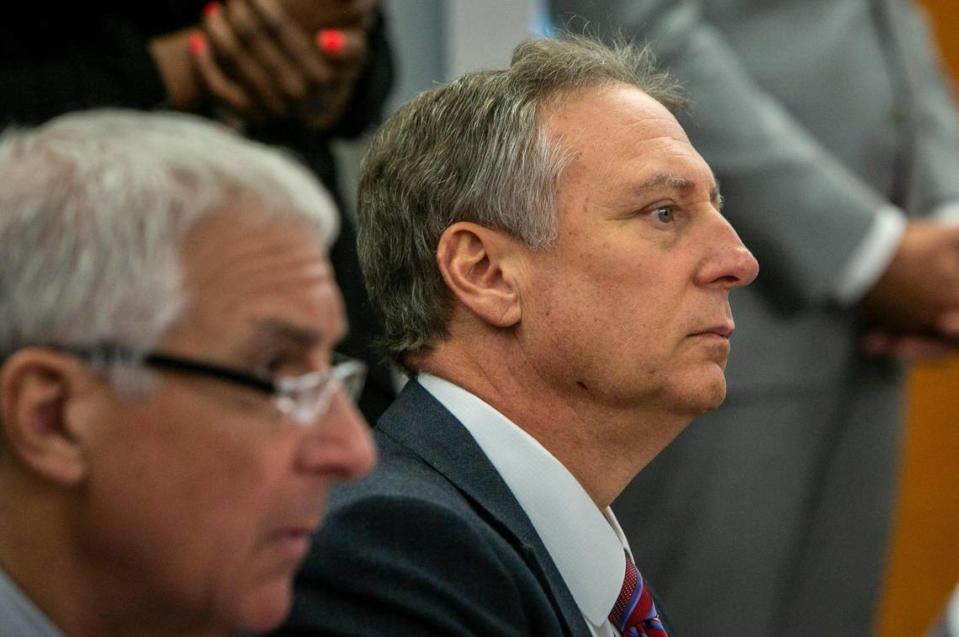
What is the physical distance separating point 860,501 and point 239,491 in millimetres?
2454

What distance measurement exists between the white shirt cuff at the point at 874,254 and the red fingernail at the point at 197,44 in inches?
58.7

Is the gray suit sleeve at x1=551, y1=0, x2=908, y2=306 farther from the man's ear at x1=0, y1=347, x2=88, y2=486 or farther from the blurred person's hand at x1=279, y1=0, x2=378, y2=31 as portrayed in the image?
the man's ear at x1=0, y1=347, x2=88, y2=486

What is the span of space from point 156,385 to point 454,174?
812 millimetres

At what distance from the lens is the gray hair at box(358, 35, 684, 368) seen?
6.33ft

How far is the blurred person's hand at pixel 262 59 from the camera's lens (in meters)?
2.39

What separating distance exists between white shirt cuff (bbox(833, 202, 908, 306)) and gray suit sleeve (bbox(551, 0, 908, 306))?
18 mm

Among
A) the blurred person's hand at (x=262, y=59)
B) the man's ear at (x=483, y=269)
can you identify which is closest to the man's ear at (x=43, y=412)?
the man's ear at (x=483, y=269)

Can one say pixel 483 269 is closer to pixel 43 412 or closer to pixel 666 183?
pixel 666 183

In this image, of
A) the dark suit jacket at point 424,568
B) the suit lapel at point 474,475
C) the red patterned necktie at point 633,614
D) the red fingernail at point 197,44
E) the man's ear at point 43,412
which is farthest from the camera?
the red fingernail at point 197,44

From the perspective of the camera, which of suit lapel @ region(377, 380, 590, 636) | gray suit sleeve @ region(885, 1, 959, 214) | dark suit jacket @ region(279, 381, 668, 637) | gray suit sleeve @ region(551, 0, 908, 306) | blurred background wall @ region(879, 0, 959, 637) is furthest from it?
blurred background wall @ region(879, 0, 959, 637)

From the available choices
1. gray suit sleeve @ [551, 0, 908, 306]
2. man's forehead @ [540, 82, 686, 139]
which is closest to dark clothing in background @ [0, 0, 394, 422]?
man's forehead @ [540, 82, 686, 139]

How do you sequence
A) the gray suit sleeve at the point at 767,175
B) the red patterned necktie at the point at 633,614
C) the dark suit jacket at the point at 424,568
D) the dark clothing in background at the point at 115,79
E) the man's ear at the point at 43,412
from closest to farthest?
the man's ear at the point at 43,412 < the dark suit jacket at the point at 424,568 < the red patterned necktie at the point at 633,614 < the dark clothing in background at the point at 115,79 < the gray suit sleeve at the point at 767,175

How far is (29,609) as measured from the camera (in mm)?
1253

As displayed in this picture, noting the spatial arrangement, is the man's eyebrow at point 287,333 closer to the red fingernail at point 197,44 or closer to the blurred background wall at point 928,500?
the red fingernail at point 197,44
